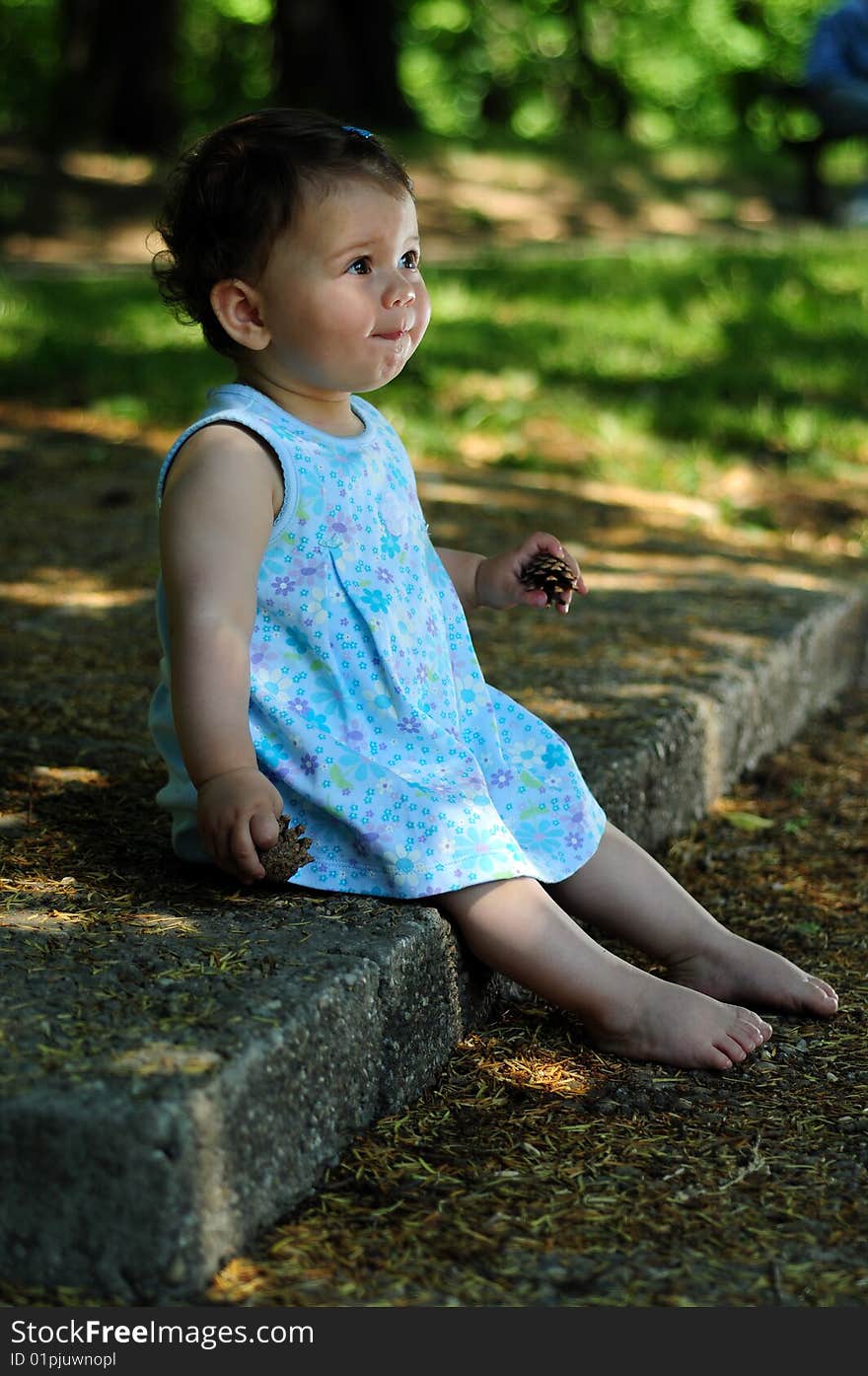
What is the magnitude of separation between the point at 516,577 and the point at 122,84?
13.5 metres

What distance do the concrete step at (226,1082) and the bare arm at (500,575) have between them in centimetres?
35

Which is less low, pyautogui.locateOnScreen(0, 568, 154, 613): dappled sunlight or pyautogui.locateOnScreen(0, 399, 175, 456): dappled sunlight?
pyautogui.locateOnScreen(0, 399, 175, 456): dappled sunlight

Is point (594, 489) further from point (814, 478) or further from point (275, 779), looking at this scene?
point (275, 779)

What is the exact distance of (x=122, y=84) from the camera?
14664 millimetres

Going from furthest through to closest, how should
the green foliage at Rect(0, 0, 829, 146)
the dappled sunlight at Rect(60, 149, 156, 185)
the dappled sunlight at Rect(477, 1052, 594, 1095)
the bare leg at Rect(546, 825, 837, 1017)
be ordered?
the green foliage at Rect(0, 0, 829, 146) → the dappled sunlight at Rect(60, 149, 156, 185) → the bare leg at Rect(546, 825, 837, 1017) → the dappled sunlight at Rect(477, 1052, 594, 1095)

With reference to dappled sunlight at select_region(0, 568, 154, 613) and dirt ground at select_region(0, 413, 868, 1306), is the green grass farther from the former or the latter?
dirt ground at select_region(0, 413, 868, 1306)

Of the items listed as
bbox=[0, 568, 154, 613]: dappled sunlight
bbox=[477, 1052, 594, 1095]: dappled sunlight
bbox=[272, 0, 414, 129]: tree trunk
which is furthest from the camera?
bbox=[272, 0, 414, 129]: tree trunk

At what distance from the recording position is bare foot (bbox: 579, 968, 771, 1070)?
2.26 metres

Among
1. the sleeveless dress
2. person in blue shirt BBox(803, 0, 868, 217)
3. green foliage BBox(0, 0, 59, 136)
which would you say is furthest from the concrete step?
green foliage BBox(0, 0, 59, 136)

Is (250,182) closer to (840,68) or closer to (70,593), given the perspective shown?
(70,593)

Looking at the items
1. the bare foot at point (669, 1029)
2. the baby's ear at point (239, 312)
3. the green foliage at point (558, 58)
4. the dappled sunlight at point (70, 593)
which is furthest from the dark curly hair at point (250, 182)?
the green foliage at point (558, 58)

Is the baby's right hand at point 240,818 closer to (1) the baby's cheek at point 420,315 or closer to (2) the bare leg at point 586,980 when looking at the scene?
(2) the bare leg at point 586,980

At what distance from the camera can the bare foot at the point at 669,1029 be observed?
7.42ft

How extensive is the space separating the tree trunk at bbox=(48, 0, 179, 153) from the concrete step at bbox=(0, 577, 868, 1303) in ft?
43.4
